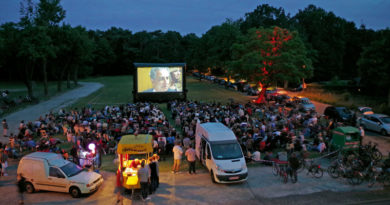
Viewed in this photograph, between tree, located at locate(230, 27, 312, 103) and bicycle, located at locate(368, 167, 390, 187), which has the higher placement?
tree, located at locate(230, 27, 312, 103)

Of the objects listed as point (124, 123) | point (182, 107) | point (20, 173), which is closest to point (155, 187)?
point (20, 173)

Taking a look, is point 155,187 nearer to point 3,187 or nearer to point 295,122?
point 3,187

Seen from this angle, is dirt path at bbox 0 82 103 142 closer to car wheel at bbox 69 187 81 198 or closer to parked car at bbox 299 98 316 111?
car wheel at bbox 69 187 81 198

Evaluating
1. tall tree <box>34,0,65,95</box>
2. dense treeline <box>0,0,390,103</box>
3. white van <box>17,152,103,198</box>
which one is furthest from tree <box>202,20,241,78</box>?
white van <box>17,152,103,198</box>

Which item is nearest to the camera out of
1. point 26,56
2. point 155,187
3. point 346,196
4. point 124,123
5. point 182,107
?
point 346,196

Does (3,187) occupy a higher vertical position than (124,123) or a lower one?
lower

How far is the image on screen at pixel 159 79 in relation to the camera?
31.0m

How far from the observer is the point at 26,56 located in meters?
Result: 34.1

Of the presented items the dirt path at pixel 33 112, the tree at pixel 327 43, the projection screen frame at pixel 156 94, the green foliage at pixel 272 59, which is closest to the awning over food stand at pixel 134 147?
the dirt path at pixel 33 112

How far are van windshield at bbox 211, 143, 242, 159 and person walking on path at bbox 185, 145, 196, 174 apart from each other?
933mm

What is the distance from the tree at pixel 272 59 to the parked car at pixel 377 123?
11.4m

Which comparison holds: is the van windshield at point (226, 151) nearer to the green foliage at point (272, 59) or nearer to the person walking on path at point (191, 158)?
the person walking on path at point (191, 158)

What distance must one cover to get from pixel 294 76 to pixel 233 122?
1551 centimetres

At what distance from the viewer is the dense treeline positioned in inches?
1314
